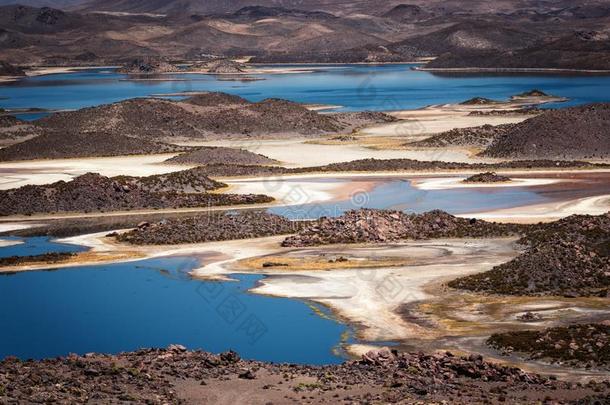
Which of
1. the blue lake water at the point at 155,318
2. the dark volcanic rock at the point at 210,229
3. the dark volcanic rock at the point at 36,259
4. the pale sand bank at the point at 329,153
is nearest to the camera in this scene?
the blue lake water at the point at 155,318

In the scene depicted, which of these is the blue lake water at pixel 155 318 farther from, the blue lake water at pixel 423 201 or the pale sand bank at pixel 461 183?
the pale sand bank at pixel 461 183

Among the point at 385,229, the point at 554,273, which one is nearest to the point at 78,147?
the point at 385,229

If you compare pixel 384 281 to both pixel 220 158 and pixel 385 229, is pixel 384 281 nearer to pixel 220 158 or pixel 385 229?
pixel 385 229

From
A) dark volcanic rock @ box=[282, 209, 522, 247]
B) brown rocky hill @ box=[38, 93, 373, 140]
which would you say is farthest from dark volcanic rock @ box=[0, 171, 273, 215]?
brown rocky hill @ box=[38, 93, 373, 140]

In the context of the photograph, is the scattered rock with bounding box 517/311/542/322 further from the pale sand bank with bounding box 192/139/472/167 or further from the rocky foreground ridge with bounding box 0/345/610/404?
the pale sand bank with bounding box 192/139/472/167

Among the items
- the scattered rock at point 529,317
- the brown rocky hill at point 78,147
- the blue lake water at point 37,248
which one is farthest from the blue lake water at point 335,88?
the scattered rock at point 529,317

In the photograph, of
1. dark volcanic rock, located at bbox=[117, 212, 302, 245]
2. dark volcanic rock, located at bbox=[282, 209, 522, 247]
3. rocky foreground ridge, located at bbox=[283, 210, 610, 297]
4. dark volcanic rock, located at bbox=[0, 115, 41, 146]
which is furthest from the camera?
dark volcanic rock, located at bbox=[0, 115, 41, 146]

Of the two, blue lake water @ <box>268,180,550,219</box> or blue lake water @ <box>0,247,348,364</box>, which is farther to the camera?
blue lake water @ <box>268,180,550,219</box>
